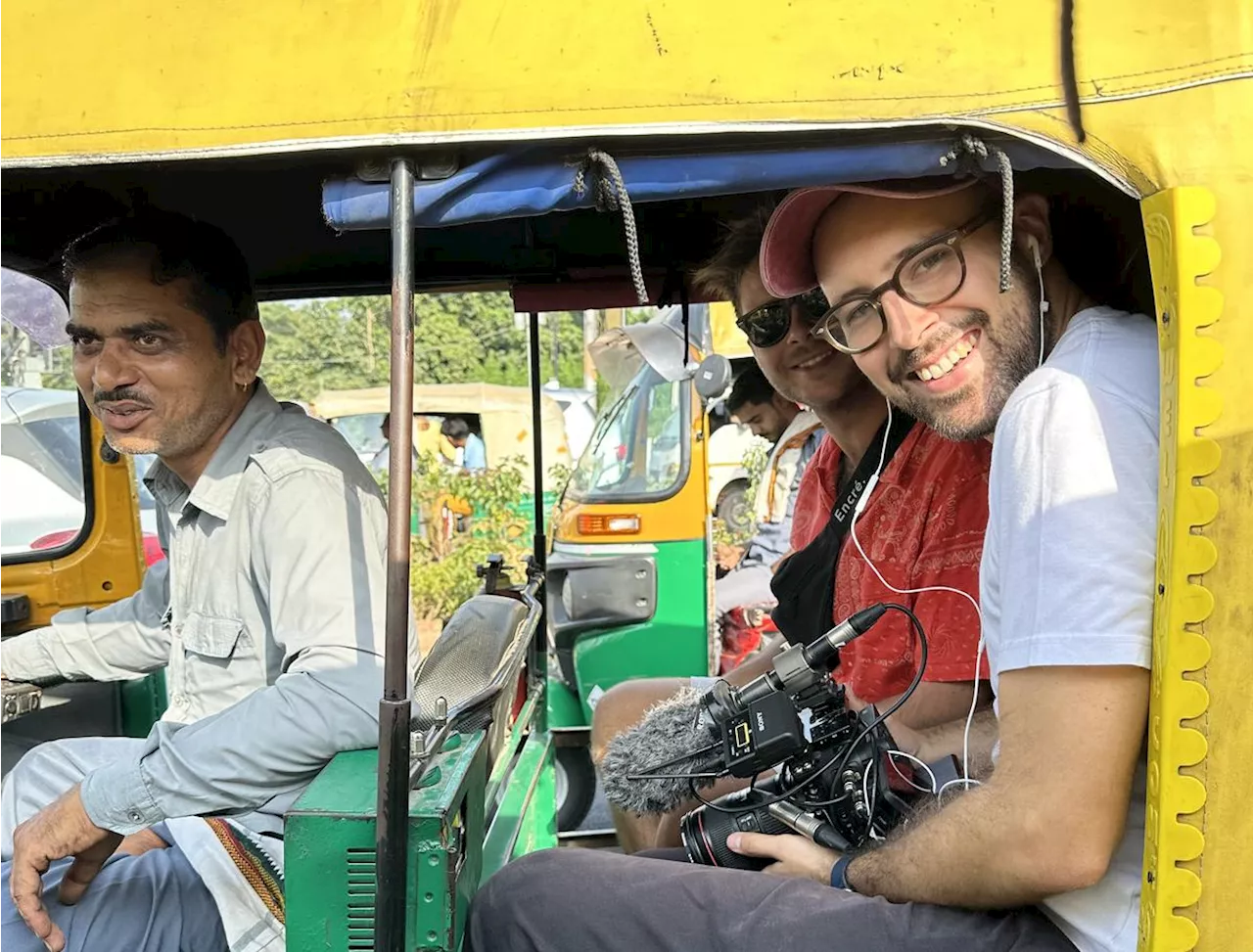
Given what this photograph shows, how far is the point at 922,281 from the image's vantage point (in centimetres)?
167

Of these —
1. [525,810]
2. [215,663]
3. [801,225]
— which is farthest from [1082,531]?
[525,810]

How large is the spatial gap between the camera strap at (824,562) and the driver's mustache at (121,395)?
1.46 meters

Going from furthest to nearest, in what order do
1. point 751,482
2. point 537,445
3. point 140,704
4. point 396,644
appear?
point 751,482
point 537,445
point 140,704
point 396,644

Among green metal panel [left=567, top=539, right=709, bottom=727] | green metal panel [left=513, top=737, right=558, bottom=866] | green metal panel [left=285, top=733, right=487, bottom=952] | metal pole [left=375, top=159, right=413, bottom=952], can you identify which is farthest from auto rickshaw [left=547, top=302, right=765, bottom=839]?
metal pole [left=375, top=159, right=413, bottom=952]

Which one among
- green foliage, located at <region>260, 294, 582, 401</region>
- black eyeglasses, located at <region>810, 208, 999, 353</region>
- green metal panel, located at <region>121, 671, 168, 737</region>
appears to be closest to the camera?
black eyeglasses, located at <region>810, 208, 999, 353</region>

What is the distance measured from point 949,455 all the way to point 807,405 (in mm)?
622

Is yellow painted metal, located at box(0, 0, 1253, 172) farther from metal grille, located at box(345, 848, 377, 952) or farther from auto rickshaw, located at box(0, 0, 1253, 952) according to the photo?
metal grille, located at box(345, 848, 377, 952)

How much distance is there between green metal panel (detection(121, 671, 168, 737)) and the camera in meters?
2.90

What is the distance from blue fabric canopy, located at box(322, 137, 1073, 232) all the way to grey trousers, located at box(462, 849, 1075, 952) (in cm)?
104

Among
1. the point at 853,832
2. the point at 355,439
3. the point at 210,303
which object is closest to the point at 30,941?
the point at 210,303

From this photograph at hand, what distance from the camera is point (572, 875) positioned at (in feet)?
5.70

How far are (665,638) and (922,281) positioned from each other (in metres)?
3.63

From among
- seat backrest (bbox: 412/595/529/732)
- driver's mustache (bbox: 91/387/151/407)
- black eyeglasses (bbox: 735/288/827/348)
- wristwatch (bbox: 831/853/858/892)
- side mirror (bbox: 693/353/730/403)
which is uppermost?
side mirror (bbox: 693/353/730/403)

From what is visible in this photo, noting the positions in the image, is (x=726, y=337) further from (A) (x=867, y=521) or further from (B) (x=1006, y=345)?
(B) (x=1006, y=345)
